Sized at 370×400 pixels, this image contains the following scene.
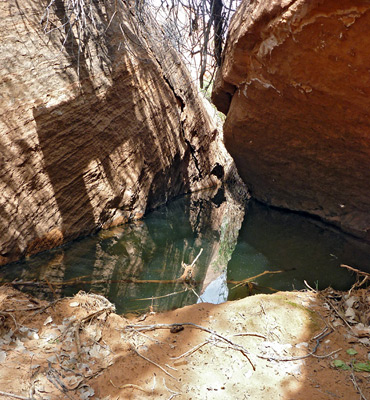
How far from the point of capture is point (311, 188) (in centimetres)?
567

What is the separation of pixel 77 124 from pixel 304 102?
300cm

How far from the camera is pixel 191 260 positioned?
4059 millimetres

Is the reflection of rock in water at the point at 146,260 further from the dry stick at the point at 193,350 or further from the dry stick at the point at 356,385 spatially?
the dry stick at the point at 356,385

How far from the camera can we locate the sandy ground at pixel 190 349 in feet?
5.83

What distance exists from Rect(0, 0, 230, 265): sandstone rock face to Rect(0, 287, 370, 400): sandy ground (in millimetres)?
1380

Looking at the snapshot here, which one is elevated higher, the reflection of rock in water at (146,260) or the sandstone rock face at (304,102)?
the sandstone rock face at (304,102)

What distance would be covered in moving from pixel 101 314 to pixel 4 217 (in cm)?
170

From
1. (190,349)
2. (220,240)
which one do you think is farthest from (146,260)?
(190,349)

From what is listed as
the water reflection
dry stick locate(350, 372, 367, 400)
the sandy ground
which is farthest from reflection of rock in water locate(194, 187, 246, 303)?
dry stick locate(350, 372, 367, 400)

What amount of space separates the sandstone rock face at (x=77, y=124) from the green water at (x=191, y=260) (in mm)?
374

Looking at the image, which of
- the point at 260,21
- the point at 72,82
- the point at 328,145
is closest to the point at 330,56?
the point at 260,21

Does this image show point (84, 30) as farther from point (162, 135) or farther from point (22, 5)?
point (162, 135)

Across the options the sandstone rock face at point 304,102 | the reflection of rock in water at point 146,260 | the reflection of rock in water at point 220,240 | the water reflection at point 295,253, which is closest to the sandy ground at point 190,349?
the reflection of rock in water at point 146,260

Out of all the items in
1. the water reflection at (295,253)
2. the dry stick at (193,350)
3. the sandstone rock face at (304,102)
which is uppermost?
the sandstone rock face at (304,102)
